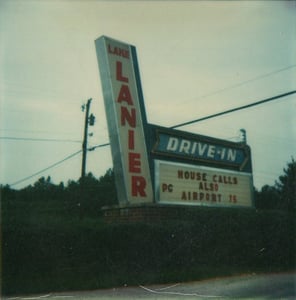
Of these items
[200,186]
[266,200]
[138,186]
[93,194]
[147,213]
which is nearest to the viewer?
[147,213]

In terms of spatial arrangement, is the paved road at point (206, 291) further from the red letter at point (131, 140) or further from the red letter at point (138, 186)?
the red letter at point (131, 140)

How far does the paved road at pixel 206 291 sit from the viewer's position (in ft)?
22.1

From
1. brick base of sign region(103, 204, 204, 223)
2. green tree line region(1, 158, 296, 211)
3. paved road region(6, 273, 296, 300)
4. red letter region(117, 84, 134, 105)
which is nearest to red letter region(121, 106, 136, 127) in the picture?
red letter region(117, 84, 134, 105)

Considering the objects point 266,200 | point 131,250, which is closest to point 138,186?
point 131,250

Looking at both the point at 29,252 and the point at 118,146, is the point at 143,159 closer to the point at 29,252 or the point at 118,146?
the point at 118,146

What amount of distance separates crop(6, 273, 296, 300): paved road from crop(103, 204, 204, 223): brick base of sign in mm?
2296

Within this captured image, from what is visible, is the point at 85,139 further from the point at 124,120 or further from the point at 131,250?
the point at 131,250

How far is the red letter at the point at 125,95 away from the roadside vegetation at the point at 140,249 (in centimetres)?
A: 328

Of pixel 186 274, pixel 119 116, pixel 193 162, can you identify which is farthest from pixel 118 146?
pixel 186 274

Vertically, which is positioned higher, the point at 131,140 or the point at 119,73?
the point at 119,73

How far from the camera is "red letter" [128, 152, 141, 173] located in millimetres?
10419

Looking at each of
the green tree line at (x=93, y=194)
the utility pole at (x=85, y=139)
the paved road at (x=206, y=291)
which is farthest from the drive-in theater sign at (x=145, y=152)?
the green tree line at (x=93, y=194)

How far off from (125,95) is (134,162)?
5.98 feet

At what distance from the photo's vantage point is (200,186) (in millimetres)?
12016
